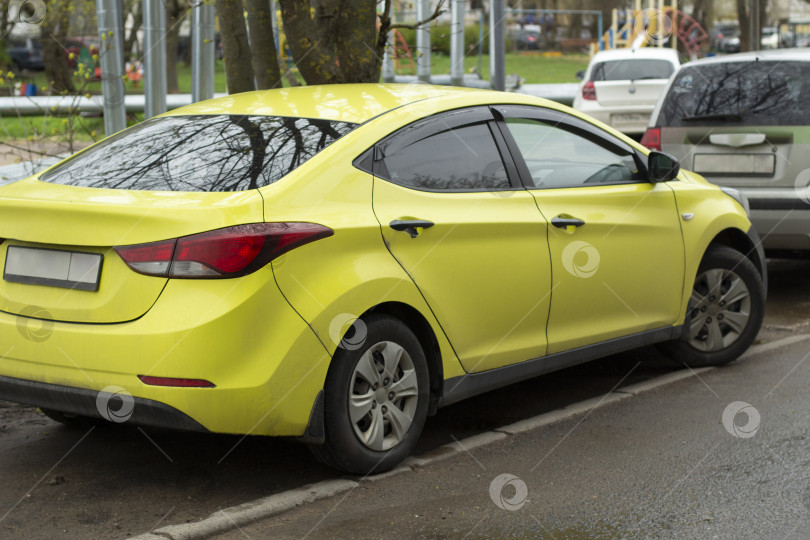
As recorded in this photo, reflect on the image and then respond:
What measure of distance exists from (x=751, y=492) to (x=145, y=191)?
2.60 meters

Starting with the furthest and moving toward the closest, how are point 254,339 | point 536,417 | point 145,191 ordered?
point 536,417, point 145,191, point 254,339

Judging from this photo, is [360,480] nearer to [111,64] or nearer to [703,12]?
[111,64]

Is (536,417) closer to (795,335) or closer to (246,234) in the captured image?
(246,234)

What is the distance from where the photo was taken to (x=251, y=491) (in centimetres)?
421

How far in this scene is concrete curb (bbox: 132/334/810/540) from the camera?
372 cm

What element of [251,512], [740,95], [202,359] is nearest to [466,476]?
[251,512]

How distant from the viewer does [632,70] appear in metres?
19.0

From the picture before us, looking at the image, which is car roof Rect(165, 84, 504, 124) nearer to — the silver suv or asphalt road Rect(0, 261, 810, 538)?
asphalt road Rect(0, 261, 810, 538)

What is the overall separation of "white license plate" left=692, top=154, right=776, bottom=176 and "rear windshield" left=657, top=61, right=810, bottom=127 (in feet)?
0.78

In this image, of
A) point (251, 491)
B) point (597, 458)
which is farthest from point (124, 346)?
point (597, 458)

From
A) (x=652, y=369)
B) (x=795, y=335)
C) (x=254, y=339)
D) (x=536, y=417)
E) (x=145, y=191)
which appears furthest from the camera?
(x=795, y=335)

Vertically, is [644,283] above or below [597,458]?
above

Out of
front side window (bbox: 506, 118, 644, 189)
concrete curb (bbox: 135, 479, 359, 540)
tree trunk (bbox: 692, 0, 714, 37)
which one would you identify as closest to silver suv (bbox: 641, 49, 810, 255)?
front side window (bbox: 506, 118, 644, 189)

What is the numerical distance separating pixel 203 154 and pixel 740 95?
494 centimetres
